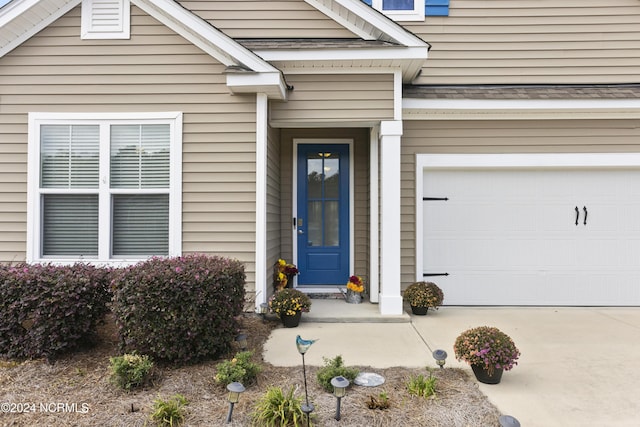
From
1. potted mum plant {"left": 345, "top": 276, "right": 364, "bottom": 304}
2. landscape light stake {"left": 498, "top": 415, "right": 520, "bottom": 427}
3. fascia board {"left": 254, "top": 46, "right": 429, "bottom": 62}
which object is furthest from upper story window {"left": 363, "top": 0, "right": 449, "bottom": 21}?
landscape light stake {"left": 498, "top": 415, "right": 520, "bottom": 427}

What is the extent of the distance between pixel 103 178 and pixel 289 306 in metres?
2.49

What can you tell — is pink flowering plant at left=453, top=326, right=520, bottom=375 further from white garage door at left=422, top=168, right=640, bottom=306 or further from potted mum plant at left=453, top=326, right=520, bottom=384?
white garage door at left=422, top=168, right=640, bottom=306

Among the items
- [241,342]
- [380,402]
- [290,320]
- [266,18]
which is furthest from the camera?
[266,18]

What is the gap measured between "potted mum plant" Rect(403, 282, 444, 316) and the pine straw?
69.1 inches

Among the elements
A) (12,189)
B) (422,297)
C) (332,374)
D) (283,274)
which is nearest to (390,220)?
(422,297)

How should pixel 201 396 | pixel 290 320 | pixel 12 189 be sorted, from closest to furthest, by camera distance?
pixel 201 396 < pixel 290 320 < pixel 12 189

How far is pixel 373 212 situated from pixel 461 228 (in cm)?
128

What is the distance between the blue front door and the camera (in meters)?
5.88

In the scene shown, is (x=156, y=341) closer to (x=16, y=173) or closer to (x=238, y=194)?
(x=238, y=194)

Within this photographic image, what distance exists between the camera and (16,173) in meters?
4.45

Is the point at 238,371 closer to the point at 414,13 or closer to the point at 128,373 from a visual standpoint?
the point at 128,373

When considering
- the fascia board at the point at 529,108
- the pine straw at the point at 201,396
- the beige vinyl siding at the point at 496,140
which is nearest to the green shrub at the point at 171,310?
the pine straw at the point at 201,396

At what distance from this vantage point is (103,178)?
14.5 feet

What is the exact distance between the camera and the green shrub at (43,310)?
10.5 ft
